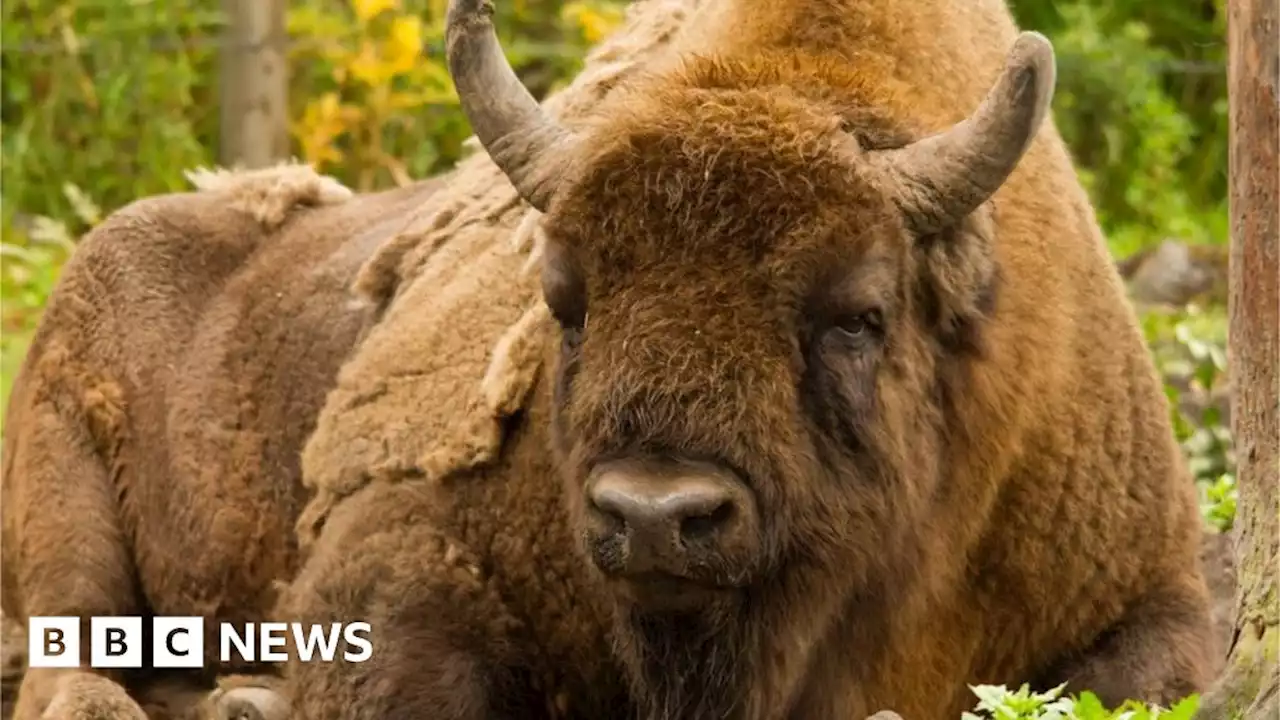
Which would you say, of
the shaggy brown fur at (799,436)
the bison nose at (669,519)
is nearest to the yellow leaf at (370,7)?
the shaggy brown fur at (799,436)

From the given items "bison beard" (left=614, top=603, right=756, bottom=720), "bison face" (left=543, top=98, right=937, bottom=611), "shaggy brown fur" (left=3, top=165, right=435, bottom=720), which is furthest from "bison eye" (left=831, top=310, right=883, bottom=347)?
"shaggy brown fur" (left=3, top=165, right=435, bottom=720)

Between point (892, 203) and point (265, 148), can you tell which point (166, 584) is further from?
→ point (265, 148)

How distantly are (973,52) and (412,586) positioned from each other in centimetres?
173

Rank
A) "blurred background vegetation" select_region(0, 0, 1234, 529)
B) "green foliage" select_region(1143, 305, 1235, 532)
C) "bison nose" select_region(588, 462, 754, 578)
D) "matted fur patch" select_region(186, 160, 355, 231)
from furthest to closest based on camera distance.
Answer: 1. "blurred background vegetation" select_region(0, 0, 1234, 529)
2. "matted fur patch" select_region(186, 160, 355, 231)
3. "green foliage" select_region(1143, 305, 1235, 532)
4. "bison nose" select_region(588, 462, 754, 578)

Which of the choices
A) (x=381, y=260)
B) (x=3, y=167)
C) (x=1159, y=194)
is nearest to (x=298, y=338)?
(x=381, y=260)

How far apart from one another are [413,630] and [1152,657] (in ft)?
5.42

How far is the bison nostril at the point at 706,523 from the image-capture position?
383cm

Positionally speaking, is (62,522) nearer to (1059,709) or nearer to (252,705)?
(252,705)

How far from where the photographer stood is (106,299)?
642cm

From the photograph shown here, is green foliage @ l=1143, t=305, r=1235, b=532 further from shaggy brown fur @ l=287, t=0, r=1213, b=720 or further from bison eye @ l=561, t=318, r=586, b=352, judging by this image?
bison eye @ l=561, t=318, r=586, b=352

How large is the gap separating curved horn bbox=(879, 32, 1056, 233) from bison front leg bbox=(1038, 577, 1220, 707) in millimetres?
1239

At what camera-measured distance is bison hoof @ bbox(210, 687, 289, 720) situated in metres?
5.17

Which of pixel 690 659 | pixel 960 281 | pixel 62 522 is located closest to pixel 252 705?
pixel 62 522

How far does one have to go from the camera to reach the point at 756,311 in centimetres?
403
